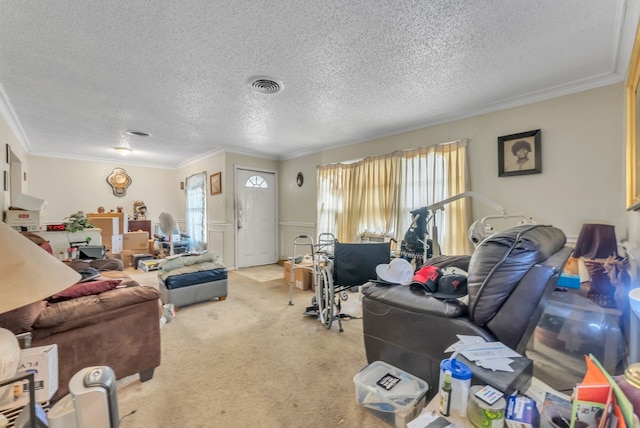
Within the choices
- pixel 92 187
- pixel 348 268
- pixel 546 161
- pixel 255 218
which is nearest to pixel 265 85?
pixel 348 268

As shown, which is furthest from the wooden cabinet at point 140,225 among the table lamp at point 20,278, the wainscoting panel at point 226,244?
the table lamp at point 20,278

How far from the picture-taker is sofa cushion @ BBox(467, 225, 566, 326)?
127cm

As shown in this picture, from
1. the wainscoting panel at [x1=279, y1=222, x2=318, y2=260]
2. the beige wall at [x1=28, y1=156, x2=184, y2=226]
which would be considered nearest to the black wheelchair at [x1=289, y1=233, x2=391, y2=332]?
the wainscoting panel at [x1=279, y1=222, x2=318, y2=260]

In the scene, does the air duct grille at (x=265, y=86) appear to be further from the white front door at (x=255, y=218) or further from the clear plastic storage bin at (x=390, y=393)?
the white front door at (x=255, y=218)

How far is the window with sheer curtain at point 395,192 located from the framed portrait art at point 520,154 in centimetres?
39

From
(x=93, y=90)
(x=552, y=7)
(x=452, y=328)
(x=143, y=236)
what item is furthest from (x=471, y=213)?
(x=143, y=236)

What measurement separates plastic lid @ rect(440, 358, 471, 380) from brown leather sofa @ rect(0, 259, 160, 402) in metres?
1.90

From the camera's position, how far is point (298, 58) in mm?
2133

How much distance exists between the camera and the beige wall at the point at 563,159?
2414 millimetres

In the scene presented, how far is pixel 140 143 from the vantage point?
4.83 m

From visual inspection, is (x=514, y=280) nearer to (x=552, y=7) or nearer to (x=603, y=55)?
(x=552, y=7)

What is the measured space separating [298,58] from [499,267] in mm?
2005

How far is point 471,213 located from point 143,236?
6.40 metres

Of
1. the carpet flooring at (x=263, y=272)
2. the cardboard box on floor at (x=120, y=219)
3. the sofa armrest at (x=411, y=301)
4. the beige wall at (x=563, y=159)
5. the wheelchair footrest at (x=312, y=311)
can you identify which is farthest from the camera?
the cardboard box on floor at (x=120, y=219)
